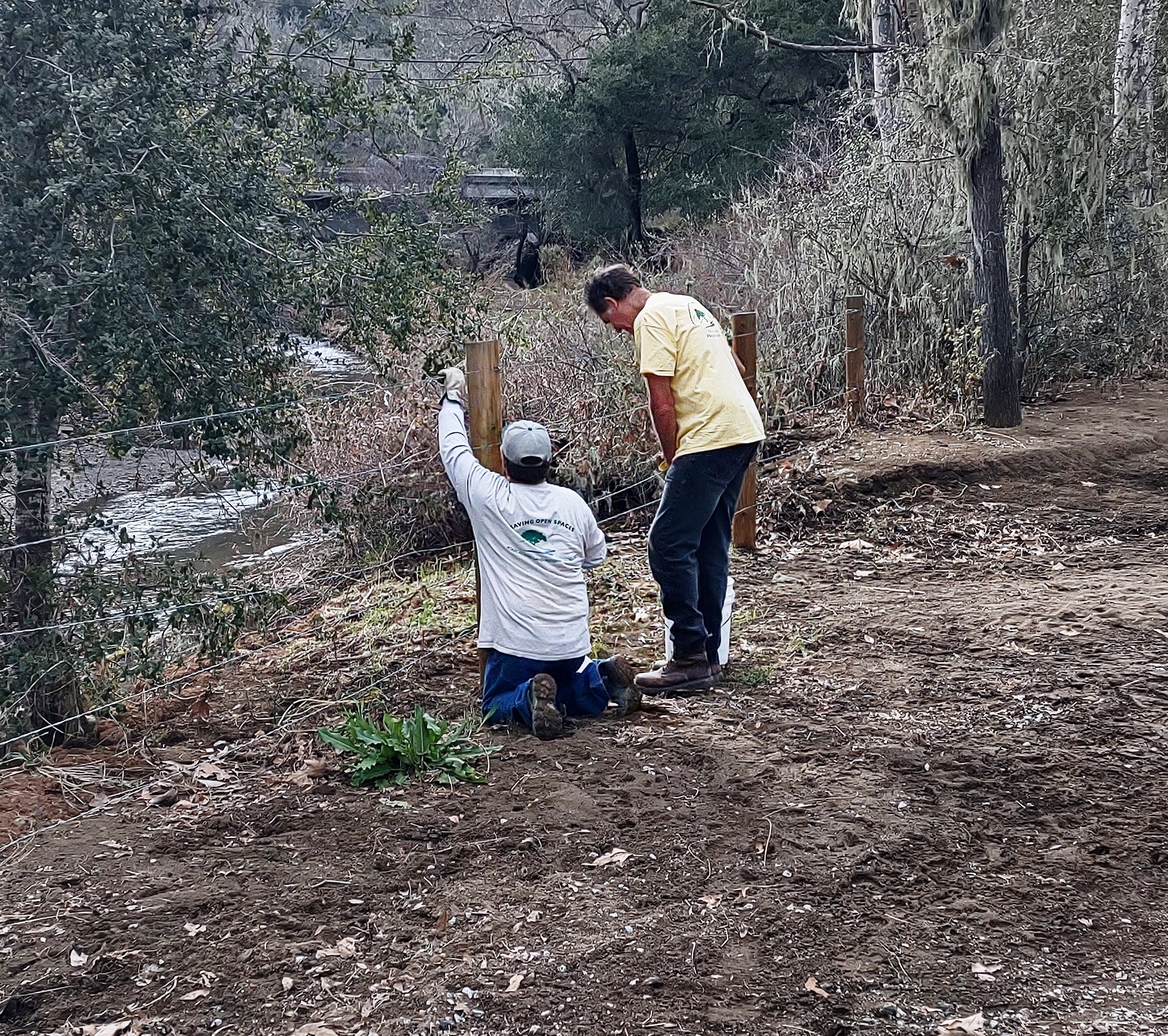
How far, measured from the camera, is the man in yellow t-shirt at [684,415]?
5281 millimetres

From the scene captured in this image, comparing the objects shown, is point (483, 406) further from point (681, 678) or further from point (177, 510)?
point (177, 510)

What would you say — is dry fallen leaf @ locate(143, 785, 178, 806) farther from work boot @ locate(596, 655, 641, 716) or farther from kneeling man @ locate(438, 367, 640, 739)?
work boot @ locate(596, 655, 641, 716)

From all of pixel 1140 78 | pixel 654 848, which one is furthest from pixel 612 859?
pixel 1140 78

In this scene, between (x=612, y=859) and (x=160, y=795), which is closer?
(x=612, y=859)

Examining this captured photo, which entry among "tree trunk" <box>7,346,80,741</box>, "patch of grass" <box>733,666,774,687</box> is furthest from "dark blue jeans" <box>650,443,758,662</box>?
"tree trunk" <box>7,346,80,741</box>

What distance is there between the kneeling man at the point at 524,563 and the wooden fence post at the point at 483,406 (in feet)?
0.32

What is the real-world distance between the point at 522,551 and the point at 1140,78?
1092cm

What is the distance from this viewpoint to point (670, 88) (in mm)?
21719

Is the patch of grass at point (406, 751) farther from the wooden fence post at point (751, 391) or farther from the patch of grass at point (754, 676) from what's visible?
the wooden fence post at point (751, 391)

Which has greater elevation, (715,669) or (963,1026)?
(715,669)

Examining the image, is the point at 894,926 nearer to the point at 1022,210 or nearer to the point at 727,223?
the point at 1022,210

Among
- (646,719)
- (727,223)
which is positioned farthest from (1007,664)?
(727,223)

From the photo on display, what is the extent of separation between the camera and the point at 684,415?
17.5 ft

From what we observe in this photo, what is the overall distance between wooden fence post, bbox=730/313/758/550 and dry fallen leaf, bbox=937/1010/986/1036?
4.27m
